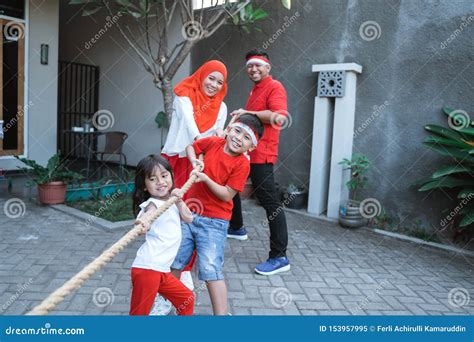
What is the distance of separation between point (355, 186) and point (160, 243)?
3.59 metres

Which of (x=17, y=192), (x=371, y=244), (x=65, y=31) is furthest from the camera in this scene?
(x=65, y=31)

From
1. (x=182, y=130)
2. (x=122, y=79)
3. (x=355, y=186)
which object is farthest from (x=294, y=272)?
(x=122, y=79)

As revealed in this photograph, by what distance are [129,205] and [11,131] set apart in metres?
2.91

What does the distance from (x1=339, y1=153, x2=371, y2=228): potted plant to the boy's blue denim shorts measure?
295cm

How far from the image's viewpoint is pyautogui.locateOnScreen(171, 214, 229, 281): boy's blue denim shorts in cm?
248

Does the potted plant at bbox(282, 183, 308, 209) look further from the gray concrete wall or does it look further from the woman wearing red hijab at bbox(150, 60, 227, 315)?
the woman wearing red hijab at bbox(150, 60, 227, 315)

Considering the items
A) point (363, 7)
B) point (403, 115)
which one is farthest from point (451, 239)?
point (363, 7)

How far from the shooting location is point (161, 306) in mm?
2576

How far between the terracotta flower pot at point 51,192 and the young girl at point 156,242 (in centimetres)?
355

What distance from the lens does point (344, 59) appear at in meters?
5.61

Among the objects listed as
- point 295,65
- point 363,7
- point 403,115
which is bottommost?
point 403,115

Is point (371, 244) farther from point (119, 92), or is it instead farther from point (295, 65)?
point (119, 92)

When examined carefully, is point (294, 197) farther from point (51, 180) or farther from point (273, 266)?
point (51, 180)

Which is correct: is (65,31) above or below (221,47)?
above
